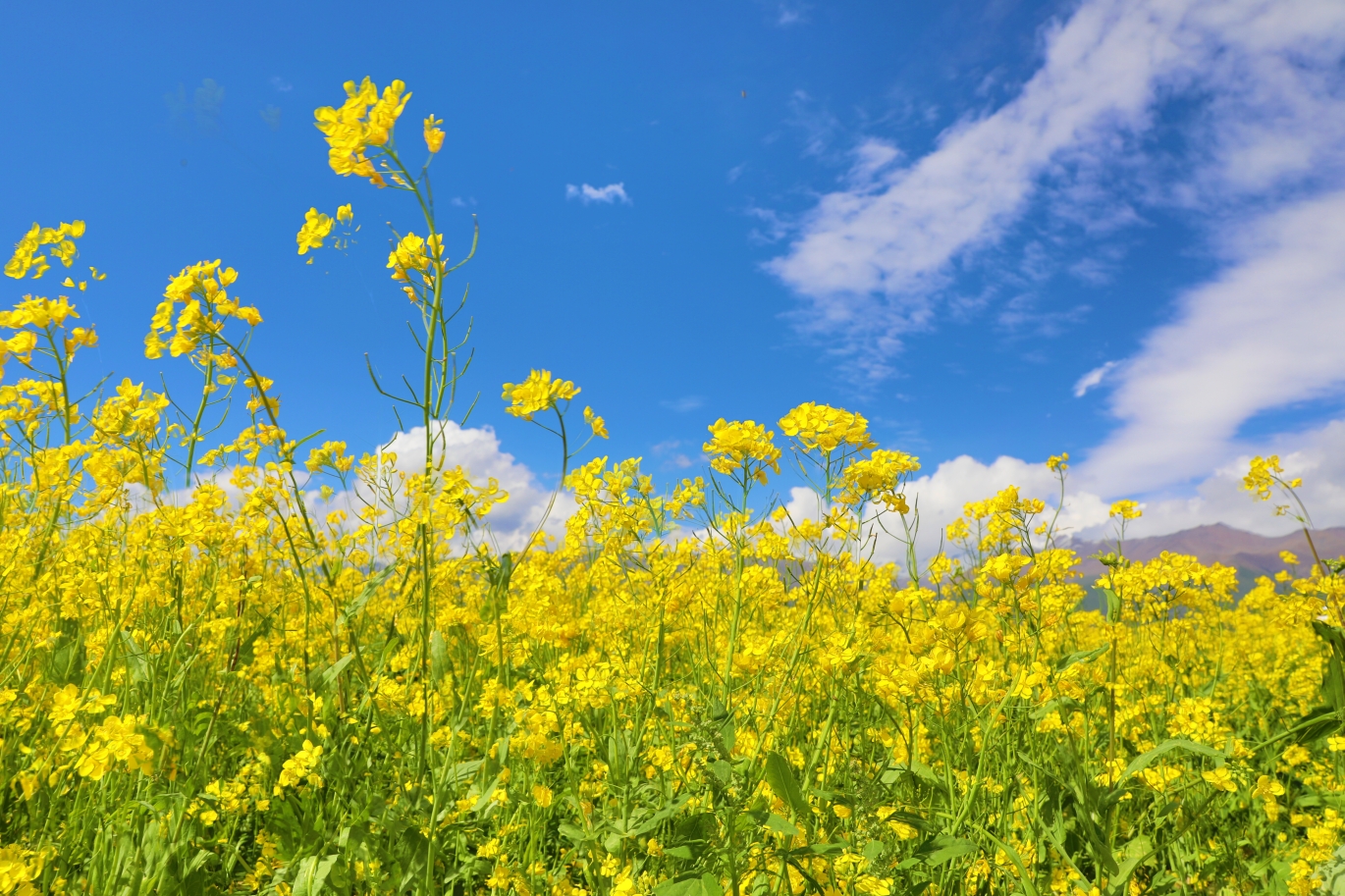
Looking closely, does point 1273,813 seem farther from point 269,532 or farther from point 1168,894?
point 269,532

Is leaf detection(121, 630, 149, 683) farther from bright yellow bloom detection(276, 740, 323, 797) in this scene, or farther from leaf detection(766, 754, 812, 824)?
leaf detection(766, 754, 812, 824)

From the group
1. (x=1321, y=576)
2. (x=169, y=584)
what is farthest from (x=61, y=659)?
(x=1321, y=576)

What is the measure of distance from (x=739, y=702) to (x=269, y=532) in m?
1.92

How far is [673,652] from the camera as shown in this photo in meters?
3.71

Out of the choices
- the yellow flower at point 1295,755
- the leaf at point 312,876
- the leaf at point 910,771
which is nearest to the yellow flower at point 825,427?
the leaf at point 910,771

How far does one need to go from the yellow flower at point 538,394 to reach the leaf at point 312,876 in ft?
3.94

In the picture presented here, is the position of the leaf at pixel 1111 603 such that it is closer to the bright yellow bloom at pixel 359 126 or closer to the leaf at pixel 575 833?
the leaf at pixel 575 833

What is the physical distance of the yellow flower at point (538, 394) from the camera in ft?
6.33

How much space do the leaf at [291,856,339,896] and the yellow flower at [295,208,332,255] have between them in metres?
1.49

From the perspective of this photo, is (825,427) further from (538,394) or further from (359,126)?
(359,126)

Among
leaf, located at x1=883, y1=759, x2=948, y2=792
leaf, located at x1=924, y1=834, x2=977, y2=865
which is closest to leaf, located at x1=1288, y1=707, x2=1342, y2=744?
leaf, located at x1=883, y1=759, x2=948, y2=792

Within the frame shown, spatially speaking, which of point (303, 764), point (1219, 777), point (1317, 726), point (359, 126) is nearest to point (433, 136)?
point (359, 126)

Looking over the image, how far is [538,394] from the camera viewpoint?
1941 mm

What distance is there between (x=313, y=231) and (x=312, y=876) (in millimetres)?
1567
